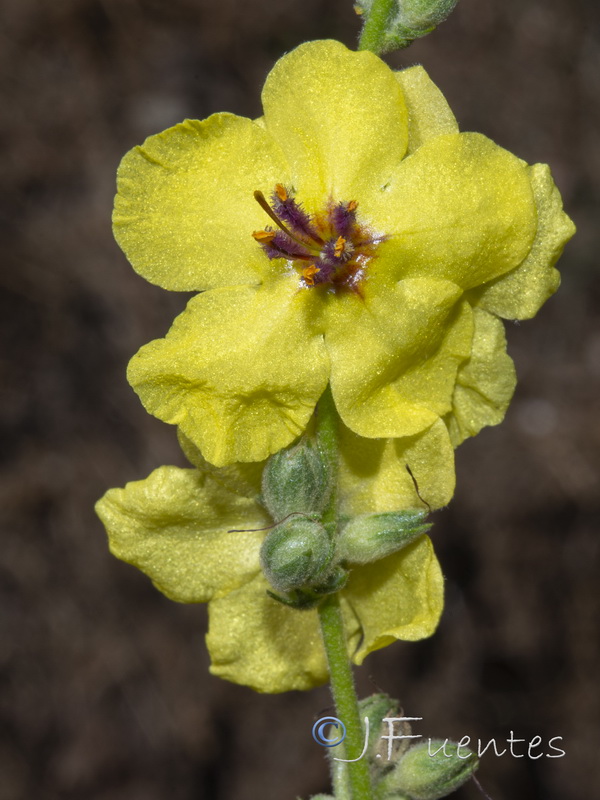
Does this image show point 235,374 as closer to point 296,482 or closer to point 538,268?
point 296,482

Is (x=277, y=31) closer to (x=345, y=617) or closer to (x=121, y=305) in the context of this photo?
(x=121, y=305)

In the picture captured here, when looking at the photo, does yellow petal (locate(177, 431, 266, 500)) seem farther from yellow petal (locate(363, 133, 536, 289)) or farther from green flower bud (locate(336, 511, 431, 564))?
yellow petal (locate(363, 133, 536, 289))

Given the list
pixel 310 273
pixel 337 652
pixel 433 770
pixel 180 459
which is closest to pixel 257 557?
pixel 337 652

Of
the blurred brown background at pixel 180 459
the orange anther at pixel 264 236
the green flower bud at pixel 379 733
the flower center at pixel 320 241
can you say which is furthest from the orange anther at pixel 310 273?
the blurred brown background at pixel 180 459

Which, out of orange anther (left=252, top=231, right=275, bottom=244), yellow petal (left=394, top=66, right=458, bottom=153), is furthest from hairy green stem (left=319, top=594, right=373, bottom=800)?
yellow petal (left=394, top=66, right=458, bottom=153)

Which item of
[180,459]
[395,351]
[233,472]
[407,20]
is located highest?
[407,20]

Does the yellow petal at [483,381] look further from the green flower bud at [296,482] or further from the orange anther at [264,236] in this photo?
the orange anther at [264,236]

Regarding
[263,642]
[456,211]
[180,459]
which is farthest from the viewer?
[180,459]
